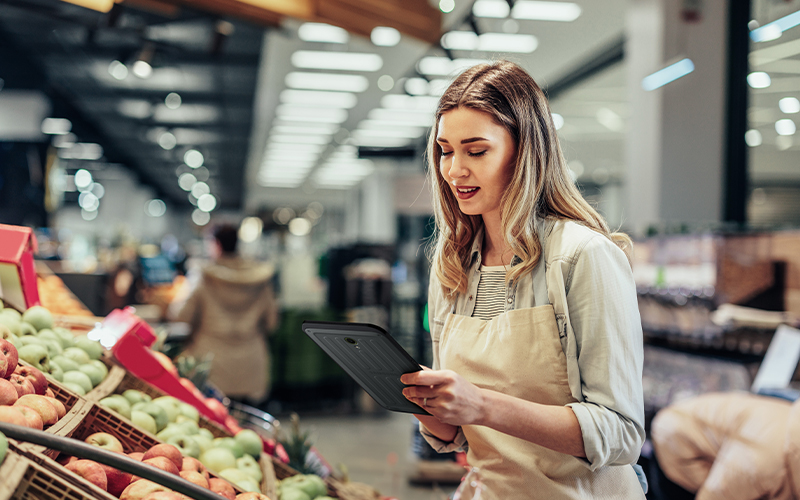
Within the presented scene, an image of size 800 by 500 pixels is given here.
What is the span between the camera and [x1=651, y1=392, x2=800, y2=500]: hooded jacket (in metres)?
2.11

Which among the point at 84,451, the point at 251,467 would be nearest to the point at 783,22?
the point at 251,467

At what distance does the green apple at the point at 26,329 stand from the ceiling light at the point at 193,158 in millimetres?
15695

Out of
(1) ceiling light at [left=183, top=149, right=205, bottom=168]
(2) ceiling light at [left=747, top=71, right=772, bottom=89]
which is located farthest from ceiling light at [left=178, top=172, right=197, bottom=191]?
(2) ceiling light at [left=747, top=71, right=772, bottom=89]

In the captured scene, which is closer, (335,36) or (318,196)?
(335,36)

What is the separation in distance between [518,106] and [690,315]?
327 cm

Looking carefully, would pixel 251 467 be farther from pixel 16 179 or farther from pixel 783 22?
pixel 16 179

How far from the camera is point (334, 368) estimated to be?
23.8 ft

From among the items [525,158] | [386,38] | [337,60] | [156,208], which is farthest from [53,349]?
[156,208]

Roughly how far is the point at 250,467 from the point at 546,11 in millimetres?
6752

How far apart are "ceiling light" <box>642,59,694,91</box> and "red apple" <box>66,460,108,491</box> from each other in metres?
5.01

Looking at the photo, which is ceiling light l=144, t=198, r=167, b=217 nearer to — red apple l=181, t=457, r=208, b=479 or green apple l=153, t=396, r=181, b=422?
green apple l=153, t=396, r=181, b=422

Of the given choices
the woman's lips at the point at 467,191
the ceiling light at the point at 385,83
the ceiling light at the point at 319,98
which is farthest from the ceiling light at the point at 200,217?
the woman's lips at the point at 467,191

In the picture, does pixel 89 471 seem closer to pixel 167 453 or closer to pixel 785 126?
pixel 167 453

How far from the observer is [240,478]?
1.62m
